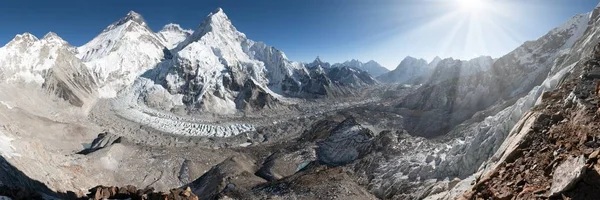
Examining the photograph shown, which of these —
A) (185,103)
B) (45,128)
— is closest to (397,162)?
(45,128)

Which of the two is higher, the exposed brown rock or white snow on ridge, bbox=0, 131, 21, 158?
white snow on ridge, bbox=0, 131, 21, 158

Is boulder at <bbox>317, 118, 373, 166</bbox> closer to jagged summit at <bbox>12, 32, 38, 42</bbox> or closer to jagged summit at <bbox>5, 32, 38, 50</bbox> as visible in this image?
jagged summit at <bbox>5, 32, 38, 50</bbox>

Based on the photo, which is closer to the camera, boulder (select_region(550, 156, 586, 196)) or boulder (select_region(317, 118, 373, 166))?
boulder (select_region(550, 156, 586, 196))

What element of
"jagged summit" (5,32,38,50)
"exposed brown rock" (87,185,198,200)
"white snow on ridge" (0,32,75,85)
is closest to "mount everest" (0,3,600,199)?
"exposed brown rock" (87,185,198,200)

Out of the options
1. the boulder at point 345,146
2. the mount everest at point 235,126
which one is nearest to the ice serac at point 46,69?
the mount everest at point 235,126

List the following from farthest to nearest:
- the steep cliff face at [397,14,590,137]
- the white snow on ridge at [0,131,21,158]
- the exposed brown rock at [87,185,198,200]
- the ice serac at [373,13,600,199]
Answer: the steep cliff face at [397,14,590,137] < the white snow on ridge at [0,131,21,158] < the ice serac at [373,13,600,199] < the exposed brown rock at [87,185,198,200]

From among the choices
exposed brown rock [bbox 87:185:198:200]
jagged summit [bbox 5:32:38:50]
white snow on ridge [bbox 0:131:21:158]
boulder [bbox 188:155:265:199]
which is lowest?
boulder [bbox 188:155:265:199]
